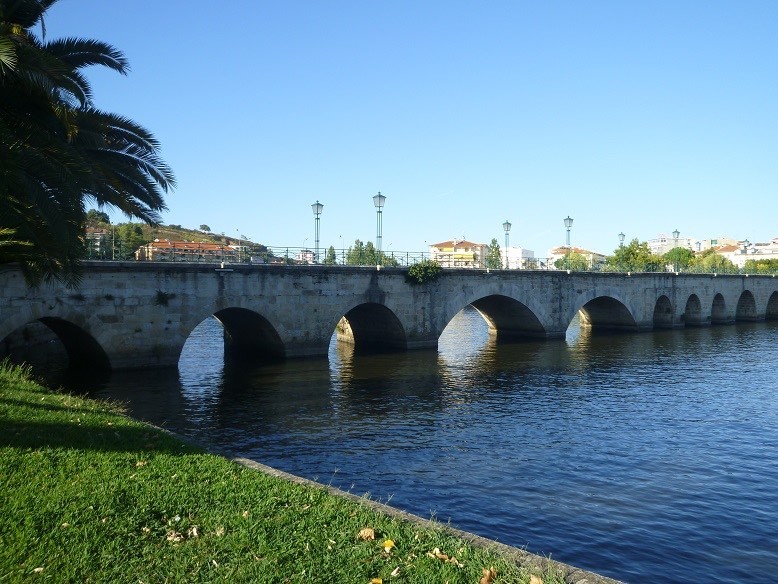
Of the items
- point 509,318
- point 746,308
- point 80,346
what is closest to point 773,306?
point 746,308

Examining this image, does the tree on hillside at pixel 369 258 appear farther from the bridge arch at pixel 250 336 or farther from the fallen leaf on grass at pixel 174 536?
the fallen leaf on grass at pixel 174 536

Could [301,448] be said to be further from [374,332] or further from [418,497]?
[374,332]

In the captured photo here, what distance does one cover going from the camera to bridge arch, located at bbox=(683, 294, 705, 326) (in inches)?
2340

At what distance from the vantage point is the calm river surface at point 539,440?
12.2m

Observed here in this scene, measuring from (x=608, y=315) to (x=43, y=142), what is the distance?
47085mm

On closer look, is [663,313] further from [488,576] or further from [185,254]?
[488,576]

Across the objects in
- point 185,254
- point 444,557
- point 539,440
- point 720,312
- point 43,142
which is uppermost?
point 43,142

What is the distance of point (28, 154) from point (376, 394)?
15492 millimetres

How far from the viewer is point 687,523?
12.9 metres

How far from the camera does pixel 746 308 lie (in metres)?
68.2

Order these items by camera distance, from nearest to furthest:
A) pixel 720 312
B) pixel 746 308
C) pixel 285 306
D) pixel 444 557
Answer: pixel 444 557 < pixel 285 306 < pixel 720 312 < pixel 746 308

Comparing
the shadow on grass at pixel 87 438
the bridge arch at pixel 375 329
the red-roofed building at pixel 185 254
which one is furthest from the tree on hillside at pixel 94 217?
the shadow on grass at pixel 87 438

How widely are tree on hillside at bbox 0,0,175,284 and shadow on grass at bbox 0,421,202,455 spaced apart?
3.42 m

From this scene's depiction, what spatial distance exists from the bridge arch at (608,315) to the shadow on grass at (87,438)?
4205 cm
